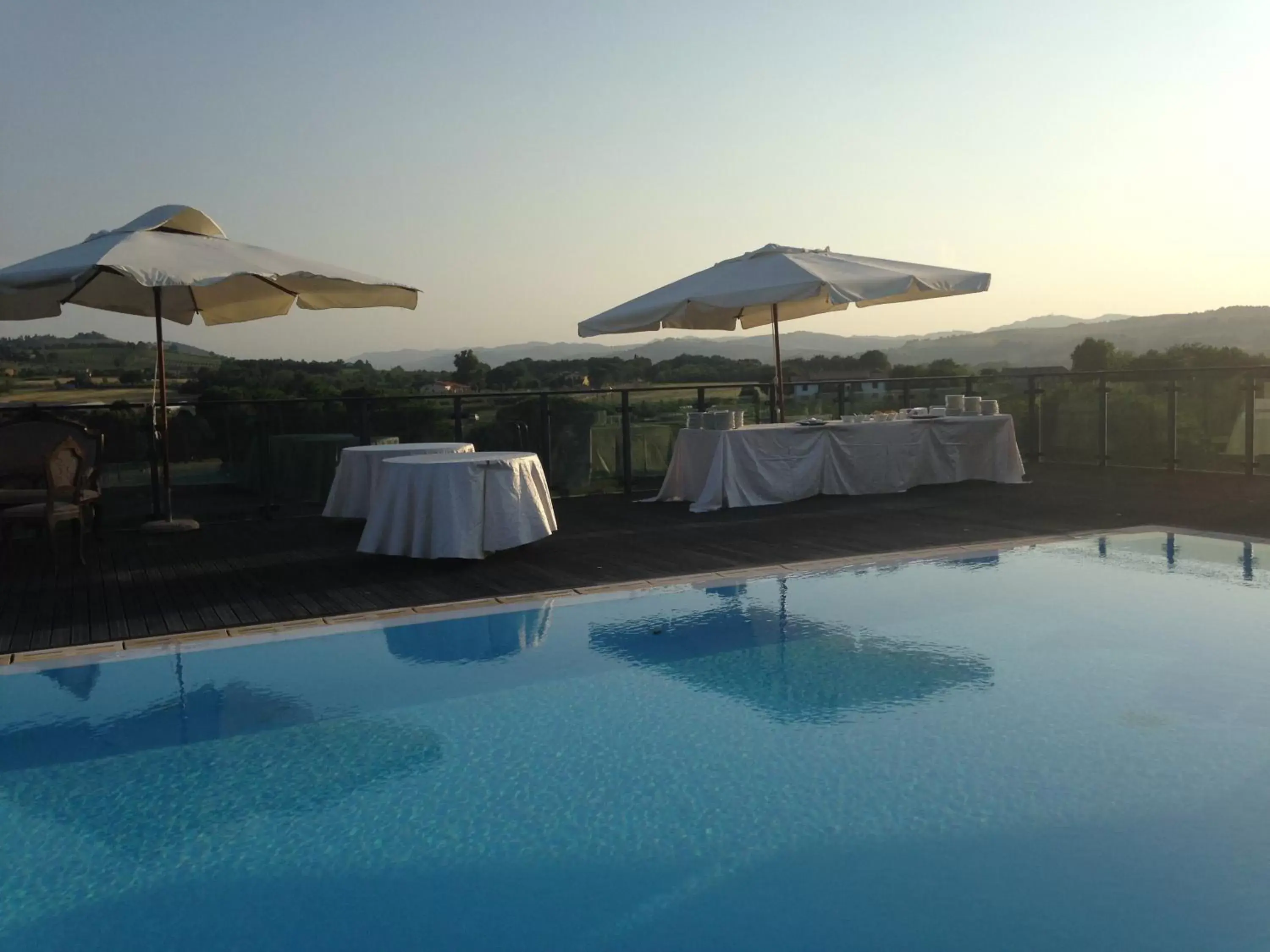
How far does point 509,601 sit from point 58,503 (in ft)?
11.4

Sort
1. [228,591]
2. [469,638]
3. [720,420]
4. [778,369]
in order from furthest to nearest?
[778,369]
[720,420]
[228,591]
[469,638]

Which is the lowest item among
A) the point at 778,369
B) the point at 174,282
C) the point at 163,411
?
the point at 163,411

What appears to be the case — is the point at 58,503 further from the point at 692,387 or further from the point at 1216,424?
the point at 1216,424

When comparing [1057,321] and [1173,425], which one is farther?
[1057,321]

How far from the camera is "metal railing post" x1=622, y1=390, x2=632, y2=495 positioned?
995cm

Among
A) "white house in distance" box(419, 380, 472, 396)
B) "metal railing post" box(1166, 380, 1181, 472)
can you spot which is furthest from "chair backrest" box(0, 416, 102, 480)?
"metal railing post" box(1166, 380, 1181, 472)

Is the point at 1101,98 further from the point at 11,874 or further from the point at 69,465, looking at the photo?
the point at 11,874

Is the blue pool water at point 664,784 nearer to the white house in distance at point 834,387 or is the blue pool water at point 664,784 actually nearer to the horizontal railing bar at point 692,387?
the horizontal railing bar at point 692,387

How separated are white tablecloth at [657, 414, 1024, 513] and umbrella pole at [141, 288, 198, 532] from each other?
4150mm

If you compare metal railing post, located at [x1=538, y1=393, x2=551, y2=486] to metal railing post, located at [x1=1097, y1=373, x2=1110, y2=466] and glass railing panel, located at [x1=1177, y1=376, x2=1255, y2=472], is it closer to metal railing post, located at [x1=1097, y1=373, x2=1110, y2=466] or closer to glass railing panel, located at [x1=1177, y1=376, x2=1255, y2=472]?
metal railing post, located at [x1=1097, y1=373, x2=1110, y2=466]

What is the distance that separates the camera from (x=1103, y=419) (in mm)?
11062

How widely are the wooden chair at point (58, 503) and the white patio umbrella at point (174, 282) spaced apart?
3.66 ft

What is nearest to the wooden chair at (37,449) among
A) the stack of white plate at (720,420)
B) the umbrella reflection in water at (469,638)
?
the umbrella reflection in water at (469,638)

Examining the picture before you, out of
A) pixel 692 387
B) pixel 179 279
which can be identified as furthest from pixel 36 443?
pixel 692 387
